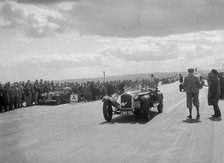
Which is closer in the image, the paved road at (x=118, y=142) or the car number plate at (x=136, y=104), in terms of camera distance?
the paved road at (x=118, y=142)

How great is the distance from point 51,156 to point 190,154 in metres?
2.90

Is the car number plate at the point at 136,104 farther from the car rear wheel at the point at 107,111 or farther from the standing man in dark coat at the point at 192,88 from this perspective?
the standing man in dark coat at the point at 192,88

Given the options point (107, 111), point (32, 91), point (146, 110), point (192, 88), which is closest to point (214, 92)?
point (192, 88)

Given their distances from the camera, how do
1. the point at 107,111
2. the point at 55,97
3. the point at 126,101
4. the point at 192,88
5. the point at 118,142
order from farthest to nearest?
1. the point at 55,97
2. the point at 126,101
3. the point at 192,88
4. the point at 107,111
5. the point at 118,142

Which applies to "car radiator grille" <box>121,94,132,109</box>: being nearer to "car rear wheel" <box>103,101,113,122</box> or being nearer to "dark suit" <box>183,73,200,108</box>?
"car rear wheel" <box>103,101,113,122</box>

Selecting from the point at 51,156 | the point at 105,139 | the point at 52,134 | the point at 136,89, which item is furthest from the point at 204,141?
the point at 136,89

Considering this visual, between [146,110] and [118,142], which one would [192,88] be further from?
[118,142]

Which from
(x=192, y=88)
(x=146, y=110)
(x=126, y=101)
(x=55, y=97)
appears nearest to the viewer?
(x=146, y=110)

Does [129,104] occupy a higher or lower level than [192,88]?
lower

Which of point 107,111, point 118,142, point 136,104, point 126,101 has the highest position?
point 126,101

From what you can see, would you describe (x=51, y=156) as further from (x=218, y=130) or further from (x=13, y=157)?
(x=218, y=130)

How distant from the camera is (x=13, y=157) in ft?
23.3

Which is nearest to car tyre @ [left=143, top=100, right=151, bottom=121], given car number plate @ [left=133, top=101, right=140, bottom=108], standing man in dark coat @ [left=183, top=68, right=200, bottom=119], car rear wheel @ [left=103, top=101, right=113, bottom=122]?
car number plate @ [left=133, top=101, right=140, bottom=108]

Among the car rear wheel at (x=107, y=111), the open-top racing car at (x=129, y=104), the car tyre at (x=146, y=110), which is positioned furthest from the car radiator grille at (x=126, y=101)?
the car tyre at (x=146, y=110)
